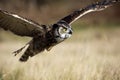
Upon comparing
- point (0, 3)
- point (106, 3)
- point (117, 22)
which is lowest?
point (117, 22)

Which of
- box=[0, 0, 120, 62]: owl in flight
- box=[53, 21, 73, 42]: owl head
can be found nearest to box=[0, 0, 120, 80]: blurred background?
box=[0, 0, 120, 62]: owl in flight

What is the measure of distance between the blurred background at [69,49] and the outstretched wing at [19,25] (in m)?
0.62

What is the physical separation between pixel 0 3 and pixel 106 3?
12849 millimetres

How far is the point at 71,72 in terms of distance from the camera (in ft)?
29.5

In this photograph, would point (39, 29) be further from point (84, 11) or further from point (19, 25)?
point (84, 11)

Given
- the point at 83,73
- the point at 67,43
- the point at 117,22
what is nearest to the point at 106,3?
the point at 83,73

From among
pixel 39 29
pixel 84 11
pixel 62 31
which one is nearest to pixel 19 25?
pixel 39 29

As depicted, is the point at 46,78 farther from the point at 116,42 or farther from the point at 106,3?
the point at 116,42

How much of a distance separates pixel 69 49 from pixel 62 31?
628 cm

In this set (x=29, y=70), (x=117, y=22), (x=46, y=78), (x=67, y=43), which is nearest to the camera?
(x=46, y=78)

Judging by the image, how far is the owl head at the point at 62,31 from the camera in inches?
339

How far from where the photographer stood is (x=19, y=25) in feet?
29.8

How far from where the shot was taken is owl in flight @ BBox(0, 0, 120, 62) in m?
8.67

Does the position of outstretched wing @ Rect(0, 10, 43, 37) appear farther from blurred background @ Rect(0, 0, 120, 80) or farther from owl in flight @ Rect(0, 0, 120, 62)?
blurred background @ Rect(0, 0, 120, 80)
